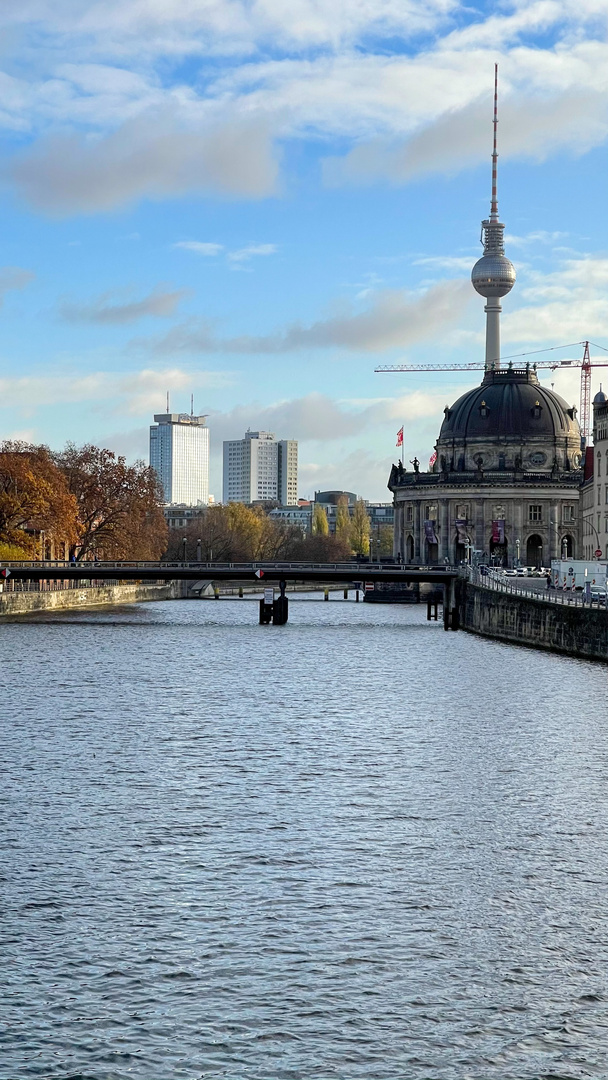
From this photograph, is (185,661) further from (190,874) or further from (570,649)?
(190,874)

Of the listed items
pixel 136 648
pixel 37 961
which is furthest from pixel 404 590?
pixel 37 961

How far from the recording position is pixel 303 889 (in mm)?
28172

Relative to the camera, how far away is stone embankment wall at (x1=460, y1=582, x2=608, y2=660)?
240ft

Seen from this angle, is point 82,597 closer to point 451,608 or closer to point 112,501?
point 112,501

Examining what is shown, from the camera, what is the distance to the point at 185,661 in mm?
76062

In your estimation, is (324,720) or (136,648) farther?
(136,648)

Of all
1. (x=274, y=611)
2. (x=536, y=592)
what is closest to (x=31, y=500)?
(x=274, y=611)

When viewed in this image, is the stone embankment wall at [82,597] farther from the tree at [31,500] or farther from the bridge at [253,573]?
the tree at [31,500]

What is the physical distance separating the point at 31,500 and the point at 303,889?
306 ft

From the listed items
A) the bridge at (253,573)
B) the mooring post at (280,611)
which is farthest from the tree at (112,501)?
the mooring post at (280,611)

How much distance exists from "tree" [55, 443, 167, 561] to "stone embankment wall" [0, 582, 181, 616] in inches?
185

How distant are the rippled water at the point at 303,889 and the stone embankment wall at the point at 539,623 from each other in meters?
16.1

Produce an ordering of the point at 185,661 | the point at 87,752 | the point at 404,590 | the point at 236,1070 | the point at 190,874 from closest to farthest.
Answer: the point at 236,1070
the point at 190,874
the point at 87,752
the point at 185,661
the point at 404,590

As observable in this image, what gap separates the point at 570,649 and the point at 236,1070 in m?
59.6
